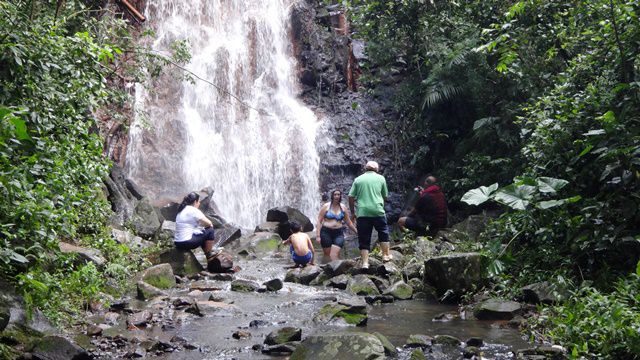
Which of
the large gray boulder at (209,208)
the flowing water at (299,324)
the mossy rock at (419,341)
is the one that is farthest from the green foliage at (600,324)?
the large gray boulder at (209,208)

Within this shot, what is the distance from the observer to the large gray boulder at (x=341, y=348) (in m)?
4.64

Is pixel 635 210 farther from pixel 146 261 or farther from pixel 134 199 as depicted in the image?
pixel 134 199

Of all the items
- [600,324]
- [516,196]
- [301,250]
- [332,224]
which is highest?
[516,196]

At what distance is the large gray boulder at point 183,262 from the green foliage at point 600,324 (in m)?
5.69

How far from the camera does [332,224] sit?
35.3 ft

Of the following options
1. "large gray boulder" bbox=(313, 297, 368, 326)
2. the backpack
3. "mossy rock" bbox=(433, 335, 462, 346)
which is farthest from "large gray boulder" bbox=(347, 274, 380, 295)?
"mossy rock" bbox=(433, 335, 462, 346)

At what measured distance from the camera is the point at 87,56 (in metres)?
6.96

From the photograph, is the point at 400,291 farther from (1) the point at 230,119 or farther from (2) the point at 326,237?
(1) the point at 230,119

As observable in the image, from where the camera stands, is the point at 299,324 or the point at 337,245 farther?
the point at 337,245

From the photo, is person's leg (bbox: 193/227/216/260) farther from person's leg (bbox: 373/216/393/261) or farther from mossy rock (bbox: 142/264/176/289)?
person's leg (bbox: 373/216/393/261)

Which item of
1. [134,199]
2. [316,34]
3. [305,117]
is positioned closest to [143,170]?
[134,199]

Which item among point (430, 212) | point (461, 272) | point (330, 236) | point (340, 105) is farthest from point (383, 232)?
point (340, 105)

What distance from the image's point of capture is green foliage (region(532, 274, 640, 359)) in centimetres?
444

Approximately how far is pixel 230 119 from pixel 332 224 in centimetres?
1068
